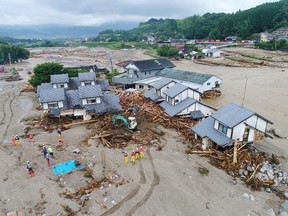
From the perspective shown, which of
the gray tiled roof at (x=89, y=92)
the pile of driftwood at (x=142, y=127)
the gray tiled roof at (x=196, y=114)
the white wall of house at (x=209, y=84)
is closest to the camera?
the pile of driftwood at (x=142, y=127)

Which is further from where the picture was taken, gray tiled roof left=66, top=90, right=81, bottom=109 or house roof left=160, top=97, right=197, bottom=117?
gray tiled roof left=66, top=90, right=81, bottom=109

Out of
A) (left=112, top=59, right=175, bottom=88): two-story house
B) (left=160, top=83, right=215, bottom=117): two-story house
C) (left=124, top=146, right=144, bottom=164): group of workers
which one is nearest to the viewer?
(left=124, top=146, right=144, bottom=164): group of workers

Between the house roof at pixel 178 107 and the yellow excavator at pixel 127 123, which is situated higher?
the house roof at pixel 178 107

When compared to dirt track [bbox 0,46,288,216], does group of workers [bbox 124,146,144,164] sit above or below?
above

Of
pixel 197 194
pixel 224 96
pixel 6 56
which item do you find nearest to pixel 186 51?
pixel 224 96

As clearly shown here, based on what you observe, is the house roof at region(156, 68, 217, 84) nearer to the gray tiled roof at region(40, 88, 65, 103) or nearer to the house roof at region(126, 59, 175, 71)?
the house roof at region(126, 59, 175, 71)

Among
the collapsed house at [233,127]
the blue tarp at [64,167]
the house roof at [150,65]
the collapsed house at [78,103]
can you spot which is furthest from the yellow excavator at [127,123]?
the house roof at [150,65]

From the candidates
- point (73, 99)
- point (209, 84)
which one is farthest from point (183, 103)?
point (73, 99)

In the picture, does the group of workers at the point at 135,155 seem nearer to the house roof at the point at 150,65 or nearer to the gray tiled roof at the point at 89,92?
the gray tiled roof at the point at 89,92

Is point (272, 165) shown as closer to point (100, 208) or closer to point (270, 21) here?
point (100, 208)

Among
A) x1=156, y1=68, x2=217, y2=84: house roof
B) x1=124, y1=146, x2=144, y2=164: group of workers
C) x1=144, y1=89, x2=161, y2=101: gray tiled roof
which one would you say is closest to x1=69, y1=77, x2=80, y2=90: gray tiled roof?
x1=144, y1=89, x2=161, y2=101: gray tiled roof
